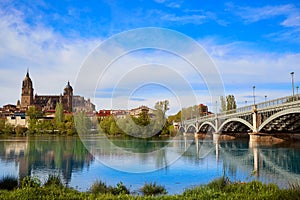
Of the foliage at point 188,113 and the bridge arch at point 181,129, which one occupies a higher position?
the foliage at point 188,113

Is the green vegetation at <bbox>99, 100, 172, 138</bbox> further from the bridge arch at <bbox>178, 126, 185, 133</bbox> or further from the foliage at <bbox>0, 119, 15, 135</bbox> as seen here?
the foliage at <bbox>0, 119, 15, 135</bbox>

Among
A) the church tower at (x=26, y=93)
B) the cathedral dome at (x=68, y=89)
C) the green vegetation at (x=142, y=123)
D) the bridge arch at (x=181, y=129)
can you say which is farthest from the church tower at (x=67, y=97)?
the green vegetation at (x=142, y=123)

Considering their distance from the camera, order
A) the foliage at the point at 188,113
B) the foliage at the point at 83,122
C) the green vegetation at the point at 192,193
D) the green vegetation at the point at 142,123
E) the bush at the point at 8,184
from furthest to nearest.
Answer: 1. the foliage at the point at 188,113
2. the green vegetation at the point at 142,123
3. the foliage at the point at 83,122
4. the bush at the point at 8,184
5. the green vegetation at the point at 192,193

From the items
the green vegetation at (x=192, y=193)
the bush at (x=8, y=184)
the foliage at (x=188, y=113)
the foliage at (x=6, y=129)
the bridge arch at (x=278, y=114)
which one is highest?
the foliage at (x=188, y=113)

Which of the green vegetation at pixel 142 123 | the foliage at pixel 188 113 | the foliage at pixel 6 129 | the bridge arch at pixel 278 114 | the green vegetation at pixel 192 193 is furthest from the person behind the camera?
the foliage at pixel 6 129

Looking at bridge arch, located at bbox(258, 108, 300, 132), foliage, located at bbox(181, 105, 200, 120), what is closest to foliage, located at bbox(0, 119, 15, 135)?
foliage, located at bbox(181, 105, 200, 120)

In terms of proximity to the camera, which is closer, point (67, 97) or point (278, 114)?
point (278, 114)

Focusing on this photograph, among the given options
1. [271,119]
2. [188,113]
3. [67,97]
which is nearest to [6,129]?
[188,113]

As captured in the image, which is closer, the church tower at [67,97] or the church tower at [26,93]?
the church tower at [67,97]

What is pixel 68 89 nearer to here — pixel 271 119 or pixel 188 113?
pixel 188 113

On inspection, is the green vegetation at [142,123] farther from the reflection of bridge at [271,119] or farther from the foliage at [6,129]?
the foliage at [6,129]

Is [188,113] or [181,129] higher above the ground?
[188,113]

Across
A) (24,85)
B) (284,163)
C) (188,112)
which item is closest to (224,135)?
(188,112)

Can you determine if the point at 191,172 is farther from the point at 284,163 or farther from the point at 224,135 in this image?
the point at 224,135
